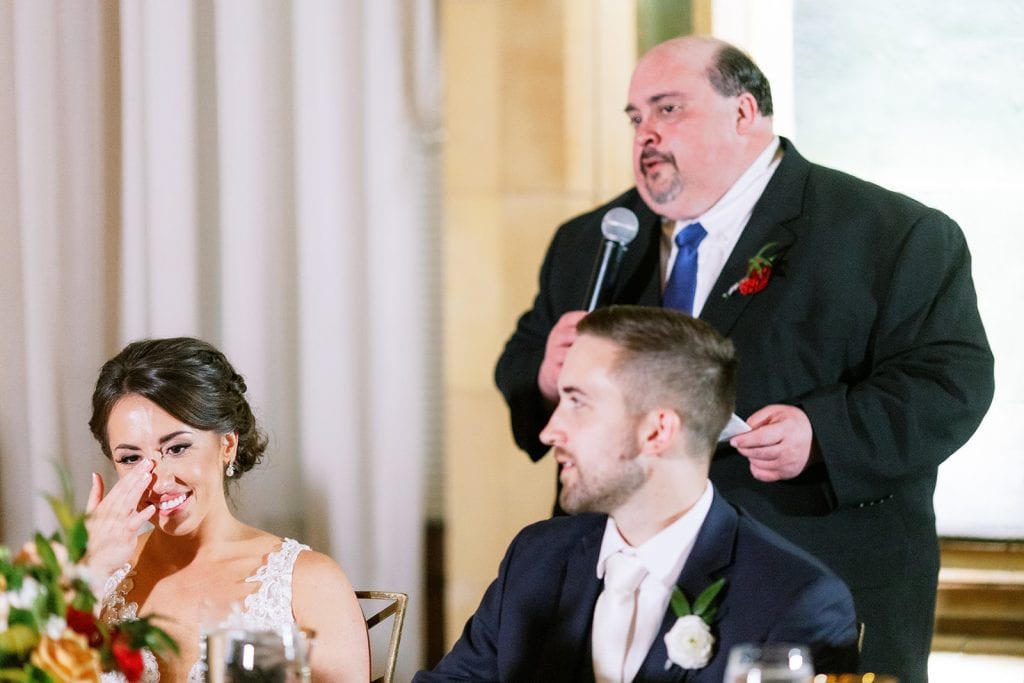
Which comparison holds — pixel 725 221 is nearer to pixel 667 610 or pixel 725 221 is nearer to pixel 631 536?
pixel 631 536

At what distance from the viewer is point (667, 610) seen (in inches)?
79.9

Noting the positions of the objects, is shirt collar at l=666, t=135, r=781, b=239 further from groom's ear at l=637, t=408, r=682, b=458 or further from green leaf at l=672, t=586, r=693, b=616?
green leaf at l=672, t=586, r=693, b=616

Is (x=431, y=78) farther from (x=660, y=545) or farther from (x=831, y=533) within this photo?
(x=660, y=545)

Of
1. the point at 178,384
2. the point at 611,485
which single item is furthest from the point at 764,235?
the point at 178,384

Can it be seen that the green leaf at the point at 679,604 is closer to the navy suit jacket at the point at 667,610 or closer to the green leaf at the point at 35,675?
the navy suit jacket at the point at 667,610

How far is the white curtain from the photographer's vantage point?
3.76 meters

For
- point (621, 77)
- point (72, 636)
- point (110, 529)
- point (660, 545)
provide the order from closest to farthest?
point (72, 636), point (660, 545), point (110, 529), point (621, 77)

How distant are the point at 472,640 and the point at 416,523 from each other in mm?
1553

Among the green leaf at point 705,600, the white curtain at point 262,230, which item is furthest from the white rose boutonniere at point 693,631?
the white curtain at point 262,230

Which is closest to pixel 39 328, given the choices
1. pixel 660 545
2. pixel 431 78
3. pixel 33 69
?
pixel 33 69

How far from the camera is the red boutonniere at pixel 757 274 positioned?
2.85 meters

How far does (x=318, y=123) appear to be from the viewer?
377 centimetres

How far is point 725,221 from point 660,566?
1.10 meters

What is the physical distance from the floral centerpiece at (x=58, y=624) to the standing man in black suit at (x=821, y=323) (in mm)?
1335
